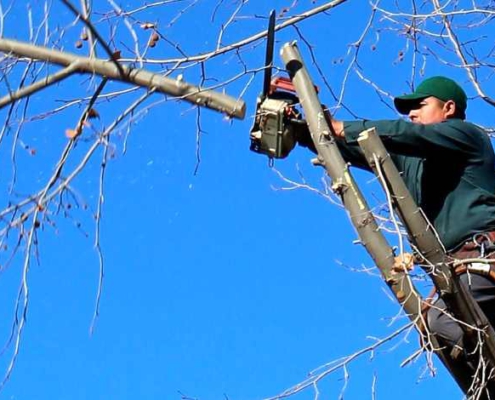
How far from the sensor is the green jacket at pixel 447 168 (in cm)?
466

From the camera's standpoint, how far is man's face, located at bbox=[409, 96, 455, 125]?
205 inches

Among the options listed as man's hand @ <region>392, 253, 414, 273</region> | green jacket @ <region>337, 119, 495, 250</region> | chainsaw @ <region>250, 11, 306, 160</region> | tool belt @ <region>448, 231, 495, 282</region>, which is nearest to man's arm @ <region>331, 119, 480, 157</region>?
green jacket @ <region>337, 119, 495, 250</region>

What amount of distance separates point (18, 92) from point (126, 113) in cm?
49

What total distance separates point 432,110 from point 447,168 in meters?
0.44

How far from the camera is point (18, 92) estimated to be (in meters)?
3.89

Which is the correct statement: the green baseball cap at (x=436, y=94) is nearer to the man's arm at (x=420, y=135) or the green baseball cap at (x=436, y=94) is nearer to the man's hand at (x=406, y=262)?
the man's arm at (x=420, y=135)

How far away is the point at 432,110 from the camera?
5254 mm

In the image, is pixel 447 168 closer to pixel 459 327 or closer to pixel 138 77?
pixel 459 327

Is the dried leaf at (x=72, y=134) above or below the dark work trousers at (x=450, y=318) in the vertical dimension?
above

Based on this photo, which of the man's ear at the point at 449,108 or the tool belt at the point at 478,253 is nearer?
the tool belt at the point at 478,253

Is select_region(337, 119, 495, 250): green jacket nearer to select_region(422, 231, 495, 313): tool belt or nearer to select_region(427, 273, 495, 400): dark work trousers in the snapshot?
select_region(422, 231, 495, 313): tool belt

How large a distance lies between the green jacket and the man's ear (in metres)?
0.31

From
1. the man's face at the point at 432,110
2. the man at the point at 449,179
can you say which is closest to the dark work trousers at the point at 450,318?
the man at the point at 449,179

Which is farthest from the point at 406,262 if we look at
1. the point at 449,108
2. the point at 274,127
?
the point at 449,108
